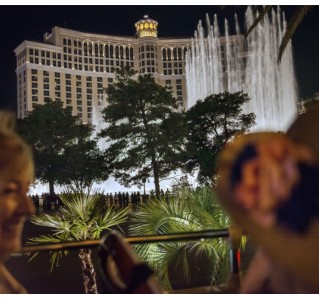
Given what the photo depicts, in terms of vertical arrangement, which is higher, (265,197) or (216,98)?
(216,98)

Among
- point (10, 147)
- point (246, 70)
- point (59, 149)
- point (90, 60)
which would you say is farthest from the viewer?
point (246, 70)

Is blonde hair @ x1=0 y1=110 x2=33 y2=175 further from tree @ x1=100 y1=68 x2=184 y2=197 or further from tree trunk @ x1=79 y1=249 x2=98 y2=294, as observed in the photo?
tree @ x1=100 y1=68 x2=184 y2=197

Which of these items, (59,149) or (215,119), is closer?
(215,119)

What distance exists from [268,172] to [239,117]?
42.5 feet

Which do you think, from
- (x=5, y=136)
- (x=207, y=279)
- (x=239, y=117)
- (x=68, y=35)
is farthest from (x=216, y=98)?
(x=5, y=136)

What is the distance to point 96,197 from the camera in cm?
377

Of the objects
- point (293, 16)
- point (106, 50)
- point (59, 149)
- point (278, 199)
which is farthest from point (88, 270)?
point (59, 149)

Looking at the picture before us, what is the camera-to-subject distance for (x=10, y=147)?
2.95 m

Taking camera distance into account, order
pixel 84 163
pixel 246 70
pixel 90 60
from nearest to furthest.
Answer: pixel 90 60 < pixel 84 163 < pixel 246 70

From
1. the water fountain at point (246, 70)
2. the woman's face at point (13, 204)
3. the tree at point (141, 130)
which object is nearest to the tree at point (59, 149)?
the tree at point (141, 130)

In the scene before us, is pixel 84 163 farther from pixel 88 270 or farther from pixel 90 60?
pixel 88 270

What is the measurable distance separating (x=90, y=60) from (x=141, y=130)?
4.55 metres

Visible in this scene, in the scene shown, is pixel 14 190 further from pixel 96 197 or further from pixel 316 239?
pixel 316 239
